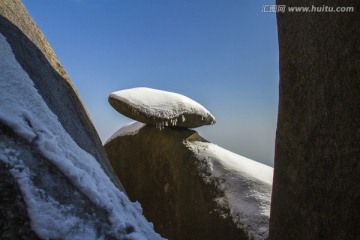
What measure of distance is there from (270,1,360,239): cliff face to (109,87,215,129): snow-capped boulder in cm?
151

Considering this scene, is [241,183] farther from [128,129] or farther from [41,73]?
[41,73]

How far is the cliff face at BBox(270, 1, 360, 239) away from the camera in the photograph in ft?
4.56

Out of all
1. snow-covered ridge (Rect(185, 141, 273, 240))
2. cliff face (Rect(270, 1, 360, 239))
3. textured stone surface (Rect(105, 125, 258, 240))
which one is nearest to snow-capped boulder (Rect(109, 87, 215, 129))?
textured stone surface (Rect(105, 125, 258, 240))

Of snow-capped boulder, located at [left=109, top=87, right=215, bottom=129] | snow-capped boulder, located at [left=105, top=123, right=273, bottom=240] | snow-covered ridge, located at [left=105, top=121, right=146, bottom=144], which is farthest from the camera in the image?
snow-covered ridge, located at [left=105, top=121, right=146, bottom=144]

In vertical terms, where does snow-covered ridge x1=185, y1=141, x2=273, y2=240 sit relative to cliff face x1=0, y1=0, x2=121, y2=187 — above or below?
below

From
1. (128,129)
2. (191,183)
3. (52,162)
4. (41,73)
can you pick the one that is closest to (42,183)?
(52,162)

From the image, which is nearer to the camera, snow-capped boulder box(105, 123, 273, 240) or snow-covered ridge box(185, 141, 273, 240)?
snow-covered ridge box(185, 141, 273, 240)

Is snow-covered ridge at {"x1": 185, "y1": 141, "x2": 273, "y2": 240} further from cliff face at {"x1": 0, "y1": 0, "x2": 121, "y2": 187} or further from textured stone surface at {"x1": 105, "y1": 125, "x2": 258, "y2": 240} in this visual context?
cliff face at {"x1": 0, "y1": 0, "x2": 121, "y2": 187}

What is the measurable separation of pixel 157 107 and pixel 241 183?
1.14 metres

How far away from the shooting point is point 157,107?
10.0 ft

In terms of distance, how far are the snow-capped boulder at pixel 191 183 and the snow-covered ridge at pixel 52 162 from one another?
6.46 feet

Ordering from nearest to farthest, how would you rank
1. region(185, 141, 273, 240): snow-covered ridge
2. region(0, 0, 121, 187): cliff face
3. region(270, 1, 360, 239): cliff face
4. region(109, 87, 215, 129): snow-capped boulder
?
region(0, 0, 121, 187): cliff face
region(270, 1, 360, 239): cliff face
region(185, 141, 273, 240): snow-covered ridge
region(109, 87, 215, 129): snow-capped boulder

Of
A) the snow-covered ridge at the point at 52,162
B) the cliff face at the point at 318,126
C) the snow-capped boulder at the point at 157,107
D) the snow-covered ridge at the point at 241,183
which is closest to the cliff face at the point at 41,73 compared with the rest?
the snow-covered ridge at the point at 52,162

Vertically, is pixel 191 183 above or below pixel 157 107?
below
